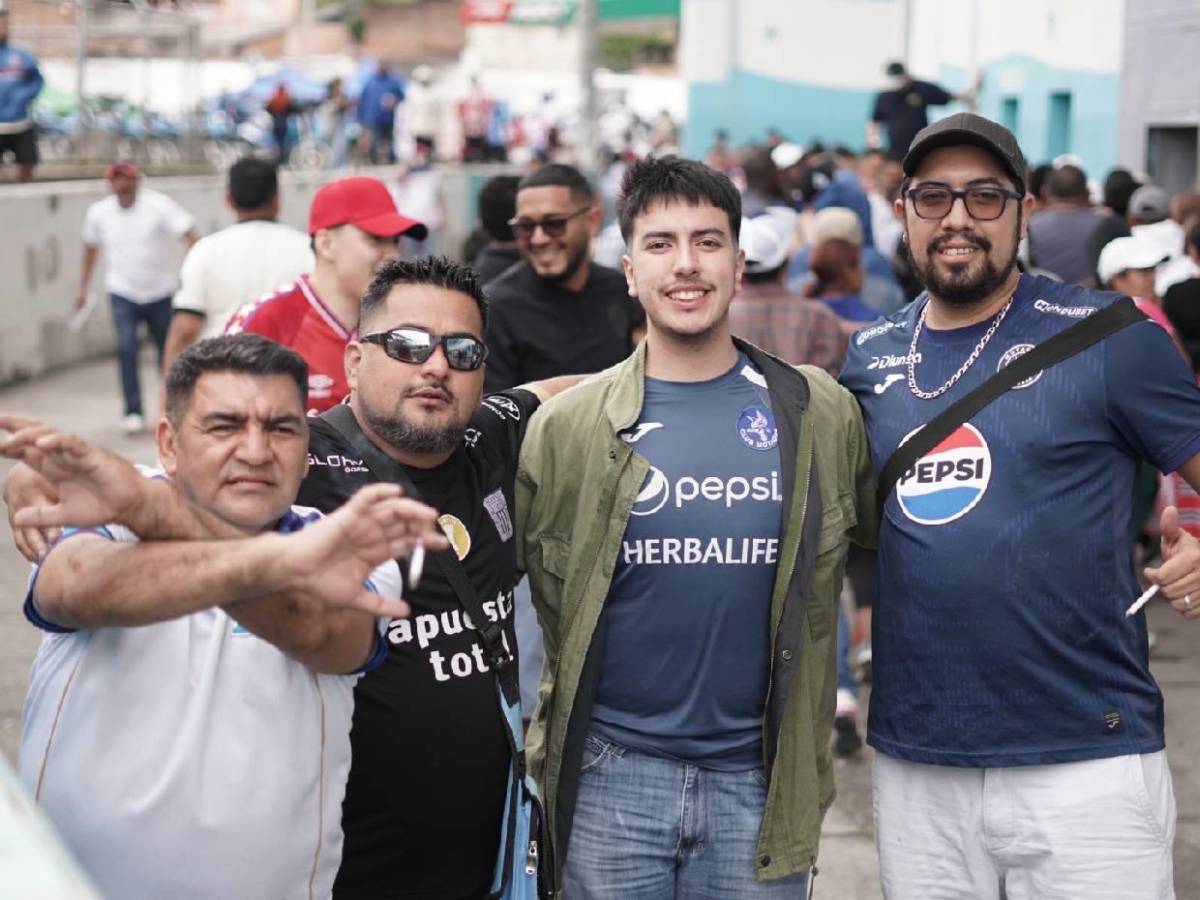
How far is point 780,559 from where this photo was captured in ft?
11.3

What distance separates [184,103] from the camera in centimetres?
2208

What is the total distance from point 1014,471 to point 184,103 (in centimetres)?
2023

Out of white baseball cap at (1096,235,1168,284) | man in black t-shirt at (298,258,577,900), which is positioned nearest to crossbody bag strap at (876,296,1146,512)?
man in black t-shirt at (298,258,577,900)

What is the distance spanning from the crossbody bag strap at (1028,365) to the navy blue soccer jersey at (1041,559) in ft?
0.06

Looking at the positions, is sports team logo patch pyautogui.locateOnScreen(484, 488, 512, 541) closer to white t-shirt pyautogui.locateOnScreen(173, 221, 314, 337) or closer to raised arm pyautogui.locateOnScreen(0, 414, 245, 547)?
raised arm pyautogui.locateOnScreen(0, 414, 245, 547)

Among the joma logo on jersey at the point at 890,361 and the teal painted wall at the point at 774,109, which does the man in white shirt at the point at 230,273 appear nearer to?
the joma logo on jersey at the point at 890,361

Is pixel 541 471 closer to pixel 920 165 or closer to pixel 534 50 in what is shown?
pixel 920 165

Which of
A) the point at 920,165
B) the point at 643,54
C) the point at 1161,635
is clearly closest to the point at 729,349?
the point at 920,165

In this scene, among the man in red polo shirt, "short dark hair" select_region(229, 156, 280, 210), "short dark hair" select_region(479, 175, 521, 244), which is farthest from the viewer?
"short dark hair" select_region(229, 156, 280, 210)

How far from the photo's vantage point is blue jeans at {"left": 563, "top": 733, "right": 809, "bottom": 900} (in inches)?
136

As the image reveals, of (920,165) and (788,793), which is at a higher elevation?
(920,165)

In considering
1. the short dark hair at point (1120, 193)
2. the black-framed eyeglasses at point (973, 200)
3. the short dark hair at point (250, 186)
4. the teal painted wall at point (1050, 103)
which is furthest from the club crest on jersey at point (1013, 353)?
the teal painted wall at point (1050, 103)

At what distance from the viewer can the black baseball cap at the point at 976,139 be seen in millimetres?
3592

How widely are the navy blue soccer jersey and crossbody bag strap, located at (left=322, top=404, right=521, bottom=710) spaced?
0.84m
